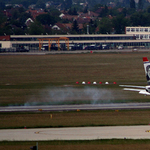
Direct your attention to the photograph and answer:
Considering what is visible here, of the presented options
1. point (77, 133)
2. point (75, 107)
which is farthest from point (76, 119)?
point (75, 107)

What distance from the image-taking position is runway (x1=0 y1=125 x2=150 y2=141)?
3658 centimetres

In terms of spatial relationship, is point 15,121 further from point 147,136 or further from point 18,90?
point 18,90

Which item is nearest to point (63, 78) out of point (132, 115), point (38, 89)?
point (38, 89)

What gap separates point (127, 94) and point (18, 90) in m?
21.1

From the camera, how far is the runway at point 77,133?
3658 cm

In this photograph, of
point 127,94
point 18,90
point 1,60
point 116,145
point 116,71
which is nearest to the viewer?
point 116,145

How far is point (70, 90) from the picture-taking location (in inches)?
2753

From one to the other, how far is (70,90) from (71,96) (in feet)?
22.8

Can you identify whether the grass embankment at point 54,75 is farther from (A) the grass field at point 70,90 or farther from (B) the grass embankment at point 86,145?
(B) the grass embankment at point 86,145

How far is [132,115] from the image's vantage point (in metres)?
46.2

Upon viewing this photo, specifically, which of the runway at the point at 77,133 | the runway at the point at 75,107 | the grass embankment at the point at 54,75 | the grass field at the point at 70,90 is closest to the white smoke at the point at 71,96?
the grass field at the point at 70,90

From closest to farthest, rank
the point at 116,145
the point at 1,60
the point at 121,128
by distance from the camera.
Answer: the point at 116,145, the point at 121,128, the point at 1,60

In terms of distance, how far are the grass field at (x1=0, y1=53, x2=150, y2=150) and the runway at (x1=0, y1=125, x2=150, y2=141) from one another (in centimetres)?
133

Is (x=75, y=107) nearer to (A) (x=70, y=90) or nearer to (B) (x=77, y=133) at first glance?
(B) (x=77, y=133)
